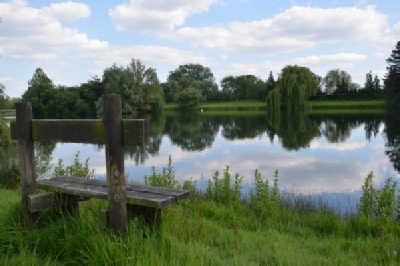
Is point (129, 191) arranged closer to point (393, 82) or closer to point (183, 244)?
point (183, 244)

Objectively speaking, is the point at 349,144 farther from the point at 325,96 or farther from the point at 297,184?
the point at 325,96

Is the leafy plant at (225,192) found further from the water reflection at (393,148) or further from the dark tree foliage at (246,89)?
the dark tree foliage at (246,89)

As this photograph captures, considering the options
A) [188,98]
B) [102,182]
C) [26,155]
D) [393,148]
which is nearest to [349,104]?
[188,98]

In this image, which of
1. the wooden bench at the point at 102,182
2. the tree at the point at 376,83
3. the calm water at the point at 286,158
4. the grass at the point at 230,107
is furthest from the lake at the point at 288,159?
the tree at the point at 376,83

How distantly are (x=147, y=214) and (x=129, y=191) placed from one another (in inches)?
13.3

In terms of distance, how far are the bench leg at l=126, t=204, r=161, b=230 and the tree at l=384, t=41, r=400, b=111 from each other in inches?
2316

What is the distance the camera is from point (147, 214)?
376 centimetres

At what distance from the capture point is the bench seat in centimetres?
343

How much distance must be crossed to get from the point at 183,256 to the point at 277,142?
20829 mm

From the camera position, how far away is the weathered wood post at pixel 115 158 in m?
3.30

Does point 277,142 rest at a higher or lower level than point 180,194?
lower

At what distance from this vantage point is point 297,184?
11758mm

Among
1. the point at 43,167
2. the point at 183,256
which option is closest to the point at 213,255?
the point at 183,256

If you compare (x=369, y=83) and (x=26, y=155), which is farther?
(x=369, y=83)
